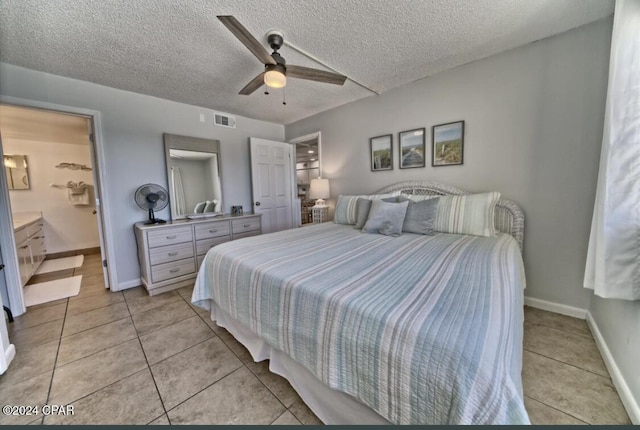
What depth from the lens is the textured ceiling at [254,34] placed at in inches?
62.8

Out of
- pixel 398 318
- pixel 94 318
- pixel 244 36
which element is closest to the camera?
pixel 398 318

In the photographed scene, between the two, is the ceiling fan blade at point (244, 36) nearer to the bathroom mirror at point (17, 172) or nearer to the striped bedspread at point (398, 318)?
the striped bedspread at point (398, 318)

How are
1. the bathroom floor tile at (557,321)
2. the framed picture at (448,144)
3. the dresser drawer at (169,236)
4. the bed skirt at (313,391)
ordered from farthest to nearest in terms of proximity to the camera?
the dresser drawer at (169,236) < the framed picture at (448,144) < the bathroom floor tile at (557,321) < the bed skirt at (313,391)

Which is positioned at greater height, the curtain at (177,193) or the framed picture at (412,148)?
the framed picture at (412,148)

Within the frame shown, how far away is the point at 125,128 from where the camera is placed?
112 inches

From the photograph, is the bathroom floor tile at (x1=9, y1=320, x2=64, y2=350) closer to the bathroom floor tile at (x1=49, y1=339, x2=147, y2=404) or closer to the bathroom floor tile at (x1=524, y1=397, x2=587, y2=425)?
the bathroom floor tile at (x1=49, y1=339, x2=147, y2=404)

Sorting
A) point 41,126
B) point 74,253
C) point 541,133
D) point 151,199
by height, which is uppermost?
point 41,126

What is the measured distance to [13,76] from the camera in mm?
2213

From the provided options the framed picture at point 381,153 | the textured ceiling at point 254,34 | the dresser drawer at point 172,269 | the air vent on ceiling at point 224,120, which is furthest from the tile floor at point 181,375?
the air vent on ceiling at point 224,120

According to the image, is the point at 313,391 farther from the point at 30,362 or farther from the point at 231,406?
the point at 30,362

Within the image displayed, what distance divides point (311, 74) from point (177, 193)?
253cm

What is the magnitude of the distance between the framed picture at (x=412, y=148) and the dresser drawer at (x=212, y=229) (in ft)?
8.44

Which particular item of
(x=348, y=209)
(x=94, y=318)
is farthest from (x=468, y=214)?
(x=94, y=318)

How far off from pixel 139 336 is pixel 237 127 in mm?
3135
